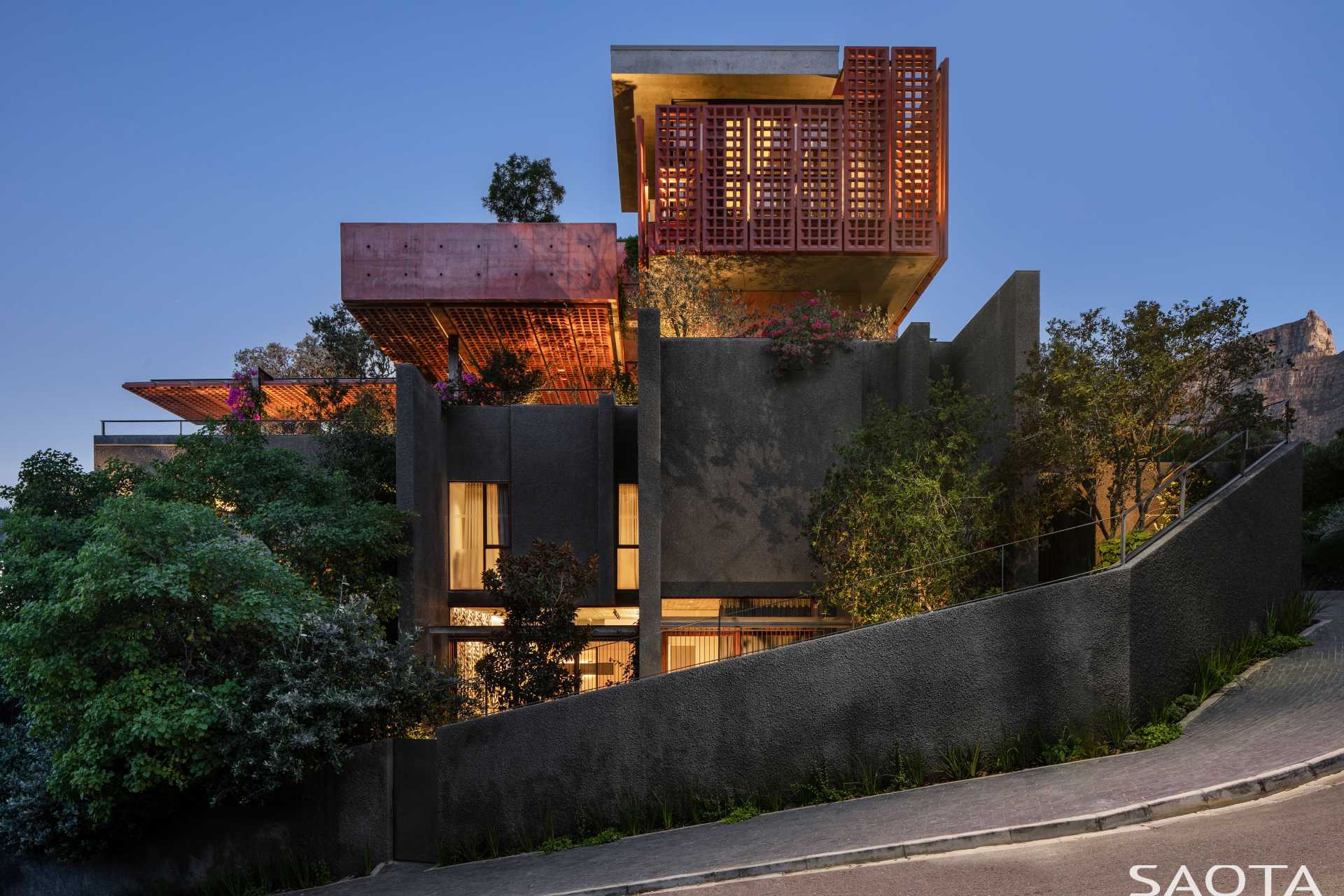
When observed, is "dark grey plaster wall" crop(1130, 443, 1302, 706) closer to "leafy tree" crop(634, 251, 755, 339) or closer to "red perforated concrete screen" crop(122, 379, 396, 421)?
"leafy tree" crop(634, 251, 755, 339)

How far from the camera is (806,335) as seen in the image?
15117mm

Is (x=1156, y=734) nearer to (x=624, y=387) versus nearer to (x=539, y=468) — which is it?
(x=539, y=468)

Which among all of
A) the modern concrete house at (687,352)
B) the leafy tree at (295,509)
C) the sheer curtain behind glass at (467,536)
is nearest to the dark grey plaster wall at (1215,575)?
the modern concrete house at (687,352)

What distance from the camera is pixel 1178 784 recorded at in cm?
730

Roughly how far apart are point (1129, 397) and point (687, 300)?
7986 millimetres

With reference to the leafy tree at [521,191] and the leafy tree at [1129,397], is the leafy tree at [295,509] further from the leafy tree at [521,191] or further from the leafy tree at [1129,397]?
the leafy tree at [521,191]

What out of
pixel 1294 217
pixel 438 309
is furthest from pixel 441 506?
pixel 1294 217

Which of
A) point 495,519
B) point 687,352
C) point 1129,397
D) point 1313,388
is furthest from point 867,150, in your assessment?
point 1313,388

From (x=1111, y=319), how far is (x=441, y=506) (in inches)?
430

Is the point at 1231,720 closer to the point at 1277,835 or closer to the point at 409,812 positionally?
the point at 1277,835

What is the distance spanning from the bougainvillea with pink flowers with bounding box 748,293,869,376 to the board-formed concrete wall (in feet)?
21.6

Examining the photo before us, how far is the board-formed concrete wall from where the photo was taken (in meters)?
8.91

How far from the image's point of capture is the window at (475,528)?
16.2m

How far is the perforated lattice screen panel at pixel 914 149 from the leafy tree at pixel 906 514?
6.07 m
